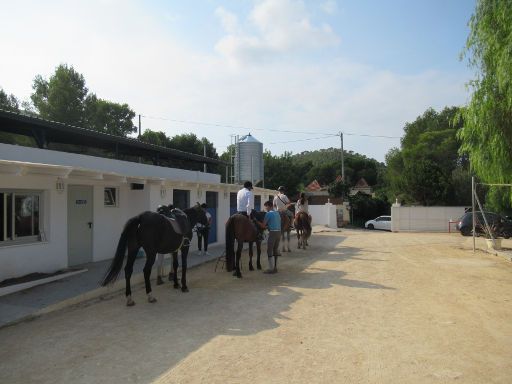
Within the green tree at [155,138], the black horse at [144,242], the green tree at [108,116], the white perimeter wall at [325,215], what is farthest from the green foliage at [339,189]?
the black horse at [144,242]

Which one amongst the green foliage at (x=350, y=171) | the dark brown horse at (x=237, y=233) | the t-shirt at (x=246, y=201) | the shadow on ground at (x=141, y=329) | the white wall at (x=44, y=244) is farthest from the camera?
the green foliage at (x=350, y=171)

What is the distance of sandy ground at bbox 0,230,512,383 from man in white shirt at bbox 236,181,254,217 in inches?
83.6

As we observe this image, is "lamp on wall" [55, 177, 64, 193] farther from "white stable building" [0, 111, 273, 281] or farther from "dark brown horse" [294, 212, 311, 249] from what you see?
"dark brown horse" [294, 212, 311, 249]

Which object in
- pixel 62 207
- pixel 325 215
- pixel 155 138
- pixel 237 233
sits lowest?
pixel 325 215

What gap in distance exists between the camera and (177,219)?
8.39 metres

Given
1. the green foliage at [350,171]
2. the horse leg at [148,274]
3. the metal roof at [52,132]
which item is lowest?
the horse leg at [148,274]

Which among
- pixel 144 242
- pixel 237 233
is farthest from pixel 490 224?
pixel 144 242

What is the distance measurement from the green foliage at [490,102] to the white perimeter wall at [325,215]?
19130 mm

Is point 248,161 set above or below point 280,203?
above

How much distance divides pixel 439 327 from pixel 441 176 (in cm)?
3069

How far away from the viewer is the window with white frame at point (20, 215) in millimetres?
8555

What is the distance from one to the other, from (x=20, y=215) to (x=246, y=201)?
5.34 m

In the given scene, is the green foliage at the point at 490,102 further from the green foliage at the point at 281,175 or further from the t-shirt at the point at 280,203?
the green foliage at the point at 281,175

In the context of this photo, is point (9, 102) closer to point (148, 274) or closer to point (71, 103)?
point (71, 103)
